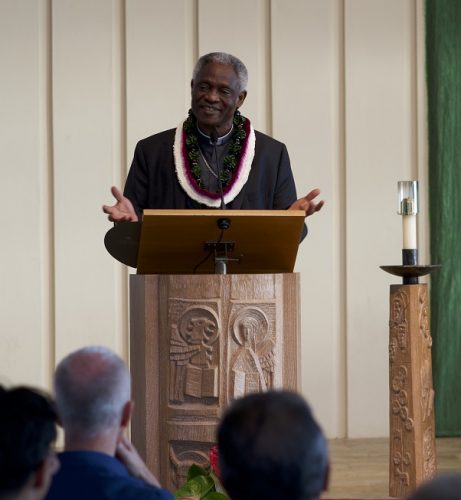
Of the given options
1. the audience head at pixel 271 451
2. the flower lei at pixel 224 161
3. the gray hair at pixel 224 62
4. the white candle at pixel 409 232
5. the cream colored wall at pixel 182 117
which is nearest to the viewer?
the audience head at pixel 271 451

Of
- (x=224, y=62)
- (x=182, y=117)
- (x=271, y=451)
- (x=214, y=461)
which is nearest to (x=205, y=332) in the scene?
(x=214, y=461)

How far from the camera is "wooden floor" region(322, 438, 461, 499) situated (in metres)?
5.11

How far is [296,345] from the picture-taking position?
3.88m

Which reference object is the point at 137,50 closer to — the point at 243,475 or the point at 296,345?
the point at 296,345

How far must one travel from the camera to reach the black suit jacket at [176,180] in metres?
4.60

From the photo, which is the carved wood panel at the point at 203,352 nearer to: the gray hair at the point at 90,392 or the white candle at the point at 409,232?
the white candle at the point at 409,232

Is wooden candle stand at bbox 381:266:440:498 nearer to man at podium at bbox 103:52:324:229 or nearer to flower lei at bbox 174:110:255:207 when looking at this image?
man at podium at bbox 103:52:324:229

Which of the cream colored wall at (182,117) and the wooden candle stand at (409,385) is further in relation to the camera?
the cream colored wall at (182,117)

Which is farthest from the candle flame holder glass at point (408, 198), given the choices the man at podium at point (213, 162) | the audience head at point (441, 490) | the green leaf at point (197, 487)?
the audience head at point (441, 490)

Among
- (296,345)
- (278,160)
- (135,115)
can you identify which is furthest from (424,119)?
(296,345)

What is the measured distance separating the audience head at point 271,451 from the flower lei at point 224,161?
9.02 ft

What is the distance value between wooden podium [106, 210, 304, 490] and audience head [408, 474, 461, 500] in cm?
222

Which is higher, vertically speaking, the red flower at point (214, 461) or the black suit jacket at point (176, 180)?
the black suit jacket at point (176, 180)

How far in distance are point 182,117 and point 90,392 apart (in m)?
4.37
